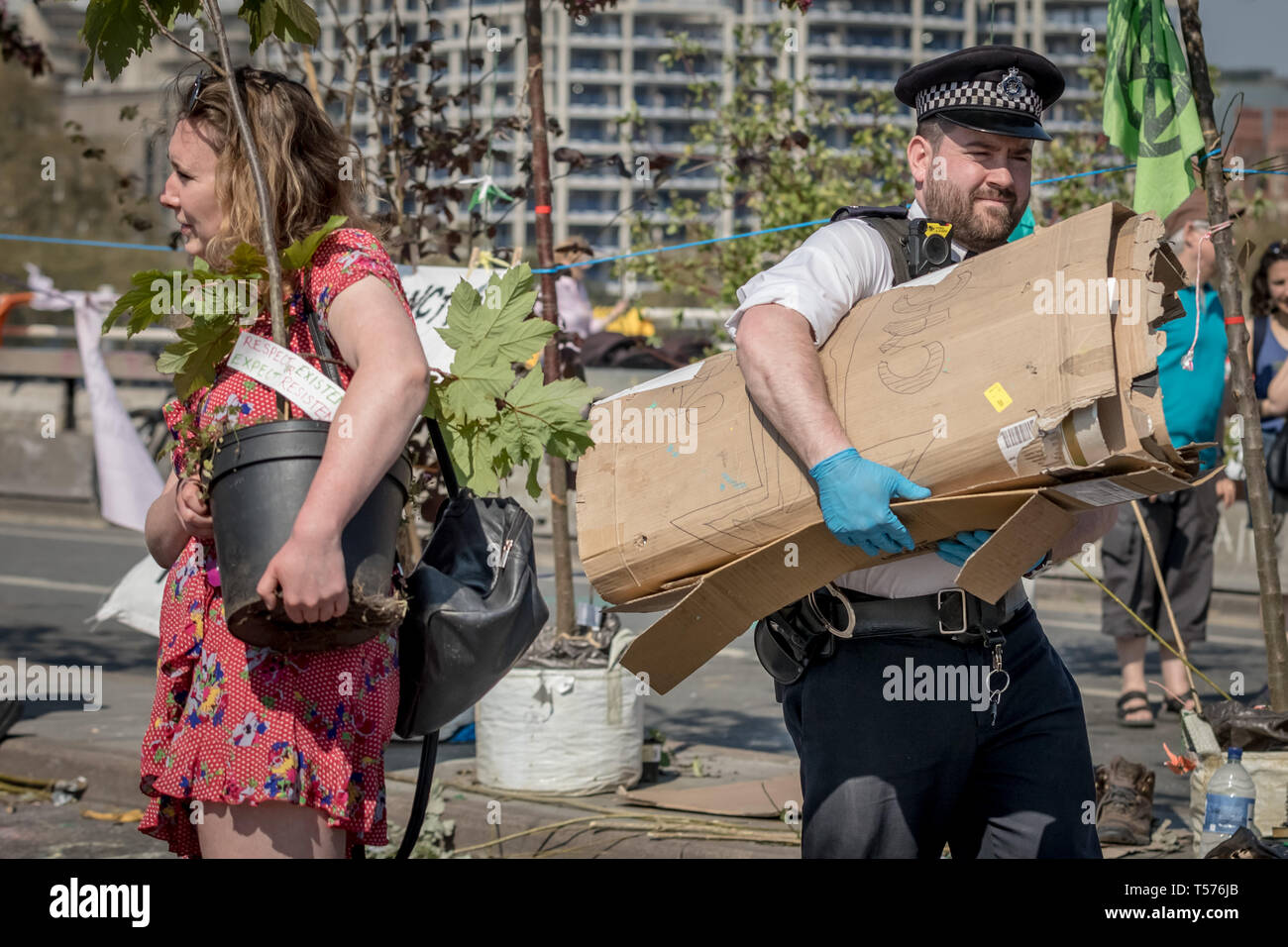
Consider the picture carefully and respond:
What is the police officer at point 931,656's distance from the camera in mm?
2977

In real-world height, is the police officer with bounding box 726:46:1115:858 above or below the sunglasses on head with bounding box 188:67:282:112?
below

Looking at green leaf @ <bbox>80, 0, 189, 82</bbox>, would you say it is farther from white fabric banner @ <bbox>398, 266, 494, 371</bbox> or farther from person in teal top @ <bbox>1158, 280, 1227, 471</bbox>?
person in teal top @ <bbox>1158, 280, 1227, 471</bbox>

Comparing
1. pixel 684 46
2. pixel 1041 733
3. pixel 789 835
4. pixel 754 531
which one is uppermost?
pixel 684 46

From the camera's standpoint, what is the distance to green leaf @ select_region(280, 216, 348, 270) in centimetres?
271

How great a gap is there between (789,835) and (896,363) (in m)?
2.61

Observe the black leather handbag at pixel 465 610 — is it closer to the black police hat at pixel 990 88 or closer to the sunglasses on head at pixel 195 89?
the sunglasses on head at pixel 195 89

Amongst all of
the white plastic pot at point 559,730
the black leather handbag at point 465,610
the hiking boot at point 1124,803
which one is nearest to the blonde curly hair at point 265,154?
the black leather handbag at point 465,610

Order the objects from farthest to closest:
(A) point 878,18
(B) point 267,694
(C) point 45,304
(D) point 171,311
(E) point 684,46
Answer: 1. (A) point 878,18
2. (E) point 684,46
3. (C) point 45,304
4. (D) point 171,311
5. (B) point 267,694

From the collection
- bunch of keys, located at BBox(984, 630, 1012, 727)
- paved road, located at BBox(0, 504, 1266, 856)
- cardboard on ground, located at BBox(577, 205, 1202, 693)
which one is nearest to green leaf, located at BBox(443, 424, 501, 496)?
cardboard on ground, located at BBox(577, 205, 1202, 693)

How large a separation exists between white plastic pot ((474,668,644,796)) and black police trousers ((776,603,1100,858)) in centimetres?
252

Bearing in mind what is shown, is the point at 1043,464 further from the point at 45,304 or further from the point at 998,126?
the point at 45,304

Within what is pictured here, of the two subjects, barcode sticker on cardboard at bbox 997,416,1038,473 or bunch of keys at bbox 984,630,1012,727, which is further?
bunch of keys at bbox 984,630,1012,727
